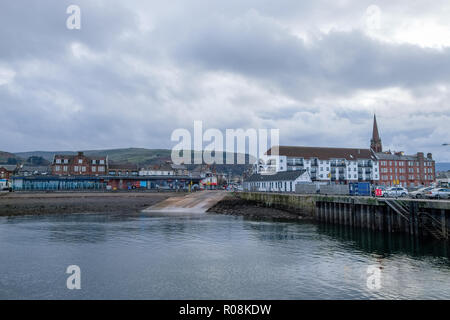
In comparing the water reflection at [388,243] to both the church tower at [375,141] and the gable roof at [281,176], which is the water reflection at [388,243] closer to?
the gable roof at [281,176]

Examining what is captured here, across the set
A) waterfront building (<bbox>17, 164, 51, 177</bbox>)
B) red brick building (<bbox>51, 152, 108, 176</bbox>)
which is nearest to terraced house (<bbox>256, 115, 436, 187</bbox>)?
red brick building (<bbox>51, 152, 108, 176</bbox>)

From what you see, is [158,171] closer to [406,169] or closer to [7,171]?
[7,171]

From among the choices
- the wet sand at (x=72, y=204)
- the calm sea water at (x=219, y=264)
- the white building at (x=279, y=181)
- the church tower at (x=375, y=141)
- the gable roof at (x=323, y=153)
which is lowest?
the calm sea water at (x=219, y=264)

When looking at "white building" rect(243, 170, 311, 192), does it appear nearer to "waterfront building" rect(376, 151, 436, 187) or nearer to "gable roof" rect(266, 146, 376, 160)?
"gable roof" rect(266, 146, 376, 160)

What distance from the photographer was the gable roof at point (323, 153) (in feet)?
453

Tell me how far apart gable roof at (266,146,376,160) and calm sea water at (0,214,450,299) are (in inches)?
3952

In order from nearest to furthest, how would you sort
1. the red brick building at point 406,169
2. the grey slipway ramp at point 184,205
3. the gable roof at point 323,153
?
1. the grey slipway ramp at point 184,205
2. the gable roof at point 323,153
3. the red brick building at point 406,169

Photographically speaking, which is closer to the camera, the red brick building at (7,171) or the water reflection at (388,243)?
the water reflection at (388,243)

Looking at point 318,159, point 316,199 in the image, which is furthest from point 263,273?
point 318,159

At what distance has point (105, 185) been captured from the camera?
123m

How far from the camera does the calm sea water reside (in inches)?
736

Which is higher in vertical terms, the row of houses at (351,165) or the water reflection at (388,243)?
the row of houses at (351,165)

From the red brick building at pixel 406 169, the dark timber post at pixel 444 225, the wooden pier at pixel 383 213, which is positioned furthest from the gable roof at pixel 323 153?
the dark timber post at pixel 444 225
